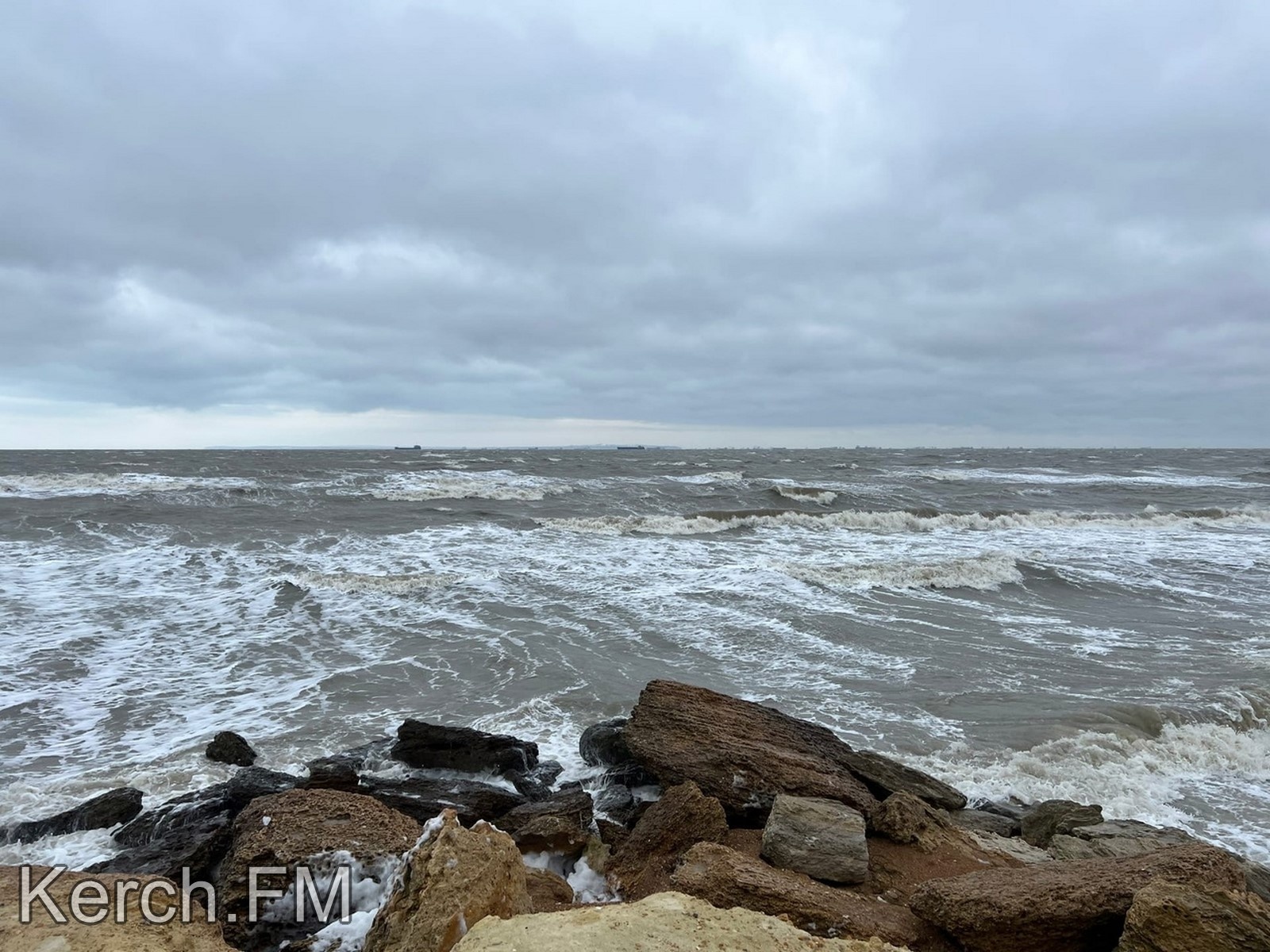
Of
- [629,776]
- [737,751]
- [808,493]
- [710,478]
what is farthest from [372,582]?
[710,478]

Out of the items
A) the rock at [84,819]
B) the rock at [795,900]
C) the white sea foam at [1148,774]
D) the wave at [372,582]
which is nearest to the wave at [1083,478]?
the wave at [372,582]

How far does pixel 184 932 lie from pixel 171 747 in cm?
389

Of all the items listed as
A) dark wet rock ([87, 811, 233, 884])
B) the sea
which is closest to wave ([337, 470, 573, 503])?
the sea

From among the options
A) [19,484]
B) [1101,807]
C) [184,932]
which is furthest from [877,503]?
[19,484]

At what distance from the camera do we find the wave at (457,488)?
30.9 m

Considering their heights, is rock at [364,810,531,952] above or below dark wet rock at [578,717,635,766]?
above

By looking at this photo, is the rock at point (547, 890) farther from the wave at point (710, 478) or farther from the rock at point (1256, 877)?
the wave at point (710, 478)

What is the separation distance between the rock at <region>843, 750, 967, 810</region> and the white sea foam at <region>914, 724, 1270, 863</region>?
2.14 feet

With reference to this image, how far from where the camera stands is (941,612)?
1228 cm

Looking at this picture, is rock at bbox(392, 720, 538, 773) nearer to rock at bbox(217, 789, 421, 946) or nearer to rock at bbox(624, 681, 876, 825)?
rock at bbox(624, 681, 876, 825)

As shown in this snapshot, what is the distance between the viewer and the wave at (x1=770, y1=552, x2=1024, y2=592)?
47.5 feet

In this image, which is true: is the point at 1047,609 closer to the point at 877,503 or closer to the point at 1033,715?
the point at 1033,715

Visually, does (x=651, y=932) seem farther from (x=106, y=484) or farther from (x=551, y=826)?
(x=106, y=484)

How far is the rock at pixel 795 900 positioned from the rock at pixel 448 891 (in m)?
0.94
